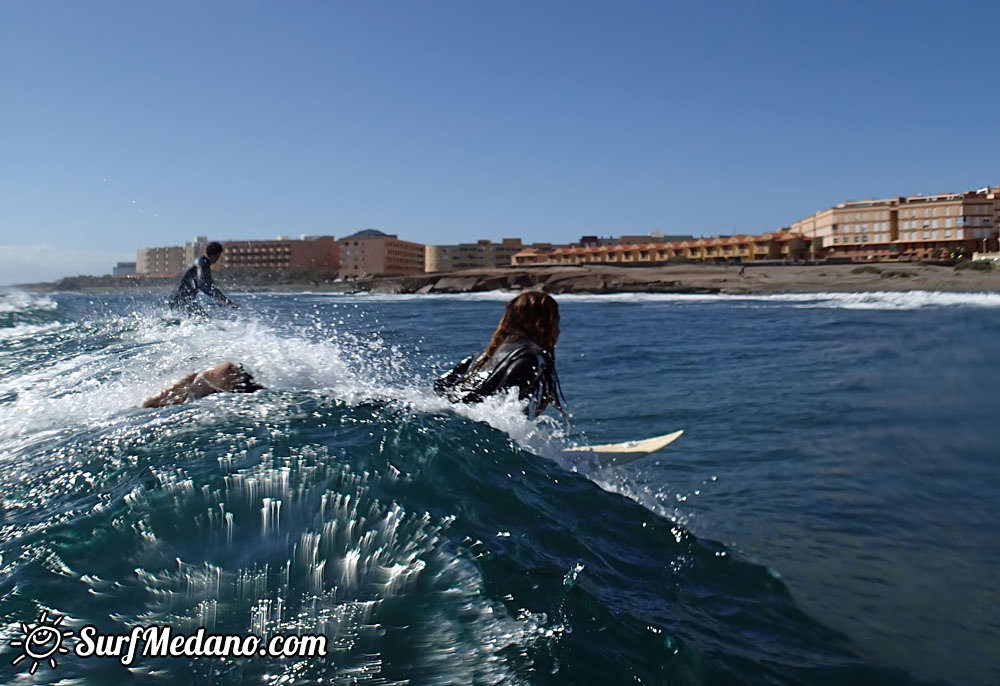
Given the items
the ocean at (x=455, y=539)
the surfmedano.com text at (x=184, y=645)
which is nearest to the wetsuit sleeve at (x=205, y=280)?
the ocean at (x=455, y=539)

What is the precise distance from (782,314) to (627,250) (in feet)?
238

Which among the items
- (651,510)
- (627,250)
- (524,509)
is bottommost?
(651,510)

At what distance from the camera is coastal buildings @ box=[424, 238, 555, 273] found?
144 metres

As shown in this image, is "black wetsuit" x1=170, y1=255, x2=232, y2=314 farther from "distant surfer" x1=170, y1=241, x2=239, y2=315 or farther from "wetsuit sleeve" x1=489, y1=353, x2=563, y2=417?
"wetsuit sleeve" x1=489, y1=353, x2=563, y2=417

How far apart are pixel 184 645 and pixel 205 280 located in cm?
930

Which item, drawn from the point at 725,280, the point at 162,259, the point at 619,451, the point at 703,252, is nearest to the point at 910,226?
the point at 703,252

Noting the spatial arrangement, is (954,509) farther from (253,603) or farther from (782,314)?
(782,314)

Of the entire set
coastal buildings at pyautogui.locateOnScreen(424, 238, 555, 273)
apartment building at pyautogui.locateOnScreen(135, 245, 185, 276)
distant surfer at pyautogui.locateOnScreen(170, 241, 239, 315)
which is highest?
coastal buildings at pyautogui.locateOnScreen(424, 238, 555, 273)

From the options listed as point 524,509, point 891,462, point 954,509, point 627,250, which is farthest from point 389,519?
point 627,250

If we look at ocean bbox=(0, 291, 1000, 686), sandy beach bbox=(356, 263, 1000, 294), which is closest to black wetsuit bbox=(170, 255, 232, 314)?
ocean bbox=(0, 291, 1000, 686)

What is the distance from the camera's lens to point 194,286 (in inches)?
400

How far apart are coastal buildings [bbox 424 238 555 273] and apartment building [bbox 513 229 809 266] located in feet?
133

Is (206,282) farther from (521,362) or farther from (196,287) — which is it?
(521,362)

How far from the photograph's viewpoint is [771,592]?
3.06m
